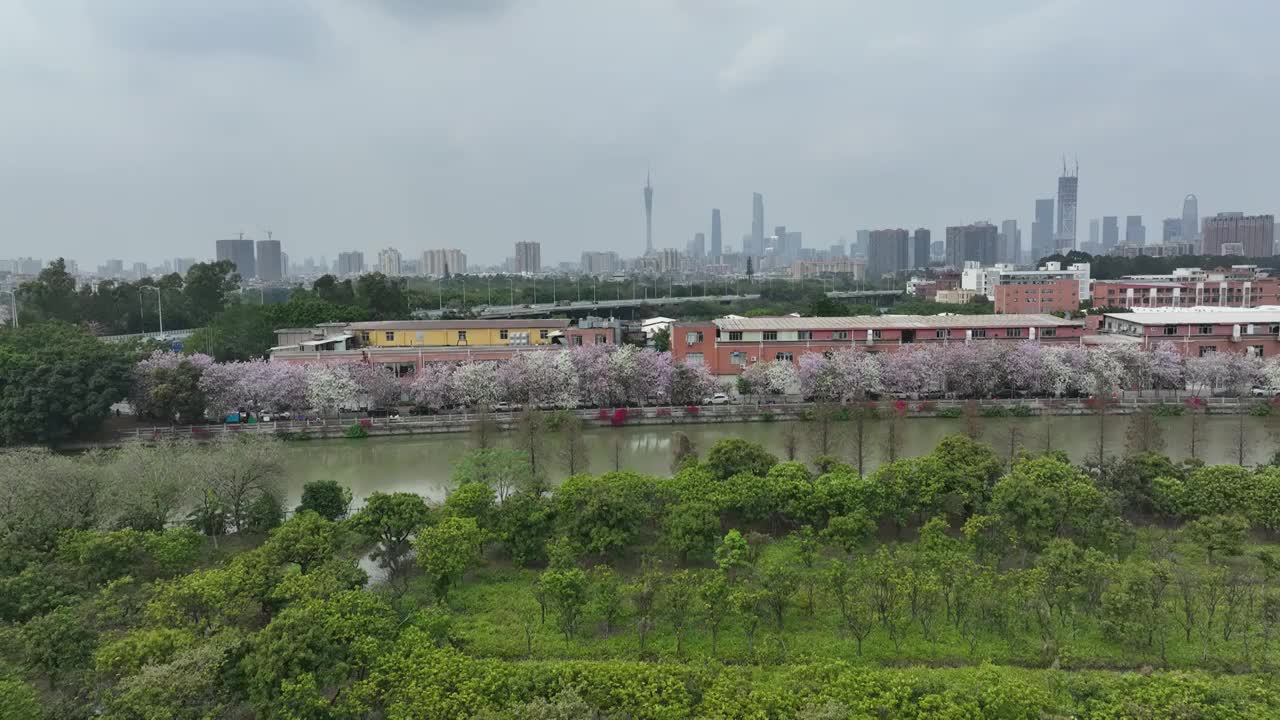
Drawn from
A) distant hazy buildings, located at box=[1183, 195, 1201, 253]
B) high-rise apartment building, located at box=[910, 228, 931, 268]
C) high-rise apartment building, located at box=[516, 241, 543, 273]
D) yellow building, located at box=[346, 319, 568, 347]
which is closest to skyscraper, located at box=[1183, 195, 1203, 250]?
distant hazy buildings, located at box=[1183, 195, 1201, 253]

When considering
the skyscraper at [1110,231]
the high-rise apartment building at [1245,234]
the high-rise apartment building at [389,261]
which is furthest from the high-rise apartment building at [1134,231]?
the high-rise apartment building at [389,261]

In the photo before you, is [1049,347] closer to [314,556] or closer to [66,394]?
[314,556]

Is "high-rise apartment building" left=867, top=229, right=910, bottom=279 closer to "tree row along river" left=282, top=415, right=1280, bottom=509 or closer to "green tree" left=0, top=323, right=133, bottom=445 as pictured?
"tree row along river" left=282, top=415, right=1280, bottom=509

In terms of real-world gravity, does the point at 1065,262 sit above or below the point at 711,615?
above

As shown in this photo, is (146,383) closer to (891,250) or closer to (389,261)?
(389,261)

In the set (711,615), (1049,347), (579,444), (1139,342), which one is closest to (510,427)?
(579,444)

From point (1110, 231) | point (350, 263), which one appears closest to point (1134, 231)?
point (1110, 231)

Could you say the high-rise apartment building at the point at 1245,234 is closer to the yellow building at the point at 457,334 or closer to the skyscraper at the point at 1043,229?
the skyscraper at the point at 1043,229
